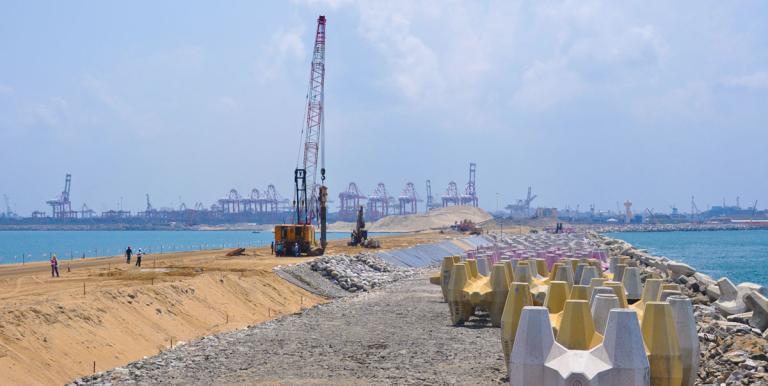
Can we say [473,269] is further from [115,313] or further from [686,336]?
[686,336]

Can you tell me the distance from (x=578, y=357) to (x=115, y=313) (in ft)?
50.4

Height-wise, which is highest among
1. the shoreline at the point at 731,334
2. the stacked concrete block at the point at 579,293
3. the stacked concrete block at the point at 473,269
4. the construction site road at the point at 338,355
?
the stacked concrete block at the point at 579,293

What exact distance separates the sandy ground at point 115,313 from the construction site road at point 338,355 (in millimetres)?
1568

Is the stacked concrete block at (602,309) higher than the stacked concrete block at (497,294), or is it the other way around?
the stacked concrete block at (602,309)

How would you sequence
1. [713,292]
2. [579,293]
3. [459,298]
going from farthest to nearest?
[713,292]
[459,298]
[579,293]

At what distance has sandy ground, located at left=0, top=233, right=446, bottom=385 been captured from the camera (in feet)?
60.9

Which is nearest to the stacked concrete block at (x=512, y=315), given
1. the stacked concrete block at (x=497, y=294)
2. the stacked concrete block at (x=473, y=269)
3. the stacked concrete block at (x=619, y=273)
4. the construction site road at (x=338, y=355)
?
the construction site road at (x=338, y=355)

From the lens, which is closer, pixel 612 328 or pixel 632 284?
pixel 612 328

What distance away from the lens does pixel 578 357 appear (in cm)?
1120

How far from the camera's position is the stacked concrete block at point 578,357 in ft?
35.5

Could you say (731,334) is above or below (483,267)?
below

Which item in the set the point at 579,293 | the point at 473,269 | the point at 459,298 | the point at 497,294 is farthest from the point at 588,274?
the point at 579,293

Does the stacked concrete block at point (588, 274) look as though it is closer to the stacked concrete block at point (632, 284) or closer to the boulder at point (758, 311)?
the stacked concrete block at point (632, 284)

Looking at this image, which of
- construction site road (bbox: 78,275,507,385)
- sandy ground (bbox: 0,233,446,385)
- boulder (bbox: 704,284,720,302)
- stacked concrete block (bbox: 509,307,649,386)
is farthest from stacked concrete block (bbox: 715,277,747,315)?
stacked concrete block (bbox: 509,307,649,386)
